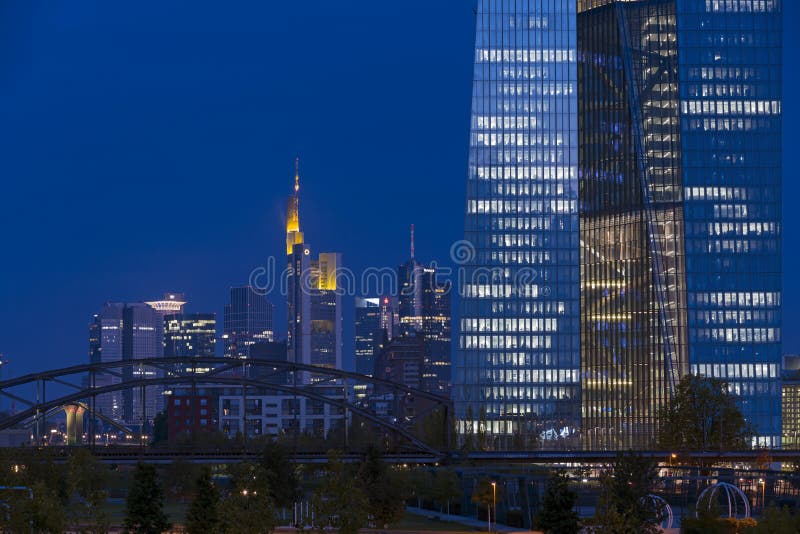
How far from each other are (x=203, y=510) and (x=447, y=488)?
1688 inches

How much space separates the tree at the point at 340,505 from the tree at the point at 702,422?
95.8 meters

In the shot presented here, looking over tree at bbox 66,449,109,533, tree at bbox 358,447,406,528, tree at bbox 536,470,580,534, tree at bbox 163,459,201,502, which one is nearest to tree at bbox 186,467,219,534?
tree at bbox 66,449,109,533

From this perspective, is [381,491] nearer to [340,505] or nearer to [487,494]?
[487,494]

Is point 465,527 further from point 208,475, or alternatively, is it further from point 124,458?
point 124,458

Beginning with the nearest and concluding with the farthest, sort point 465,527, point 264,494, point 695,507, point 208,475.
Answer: point 264,494
point 208,475
point 695,507
point 465,527

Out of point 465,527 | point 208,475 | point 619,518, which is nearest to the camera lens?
point 619,518

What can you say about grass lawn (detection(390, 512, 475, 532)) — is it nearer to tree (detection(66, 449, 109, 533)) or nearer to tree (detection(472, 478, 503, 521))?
tree (detection(472, 478, 503, 521))

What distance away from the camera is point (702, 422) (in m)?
182

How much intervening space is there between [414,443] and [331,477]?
60.8 metres

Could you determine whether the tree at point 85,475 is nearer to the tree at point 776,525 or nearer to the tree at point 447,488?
the tree at point 447,488

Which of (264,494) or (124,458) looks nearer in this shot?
(264,494)

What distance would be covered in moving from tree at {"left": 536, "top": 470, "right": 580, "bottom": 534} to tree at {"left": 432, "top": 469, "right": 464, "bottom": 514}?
42.2 metres

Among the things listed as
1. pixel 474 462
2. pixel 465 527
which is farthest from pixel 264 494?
pixel 474 462

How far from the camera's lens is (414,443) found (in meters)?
150
